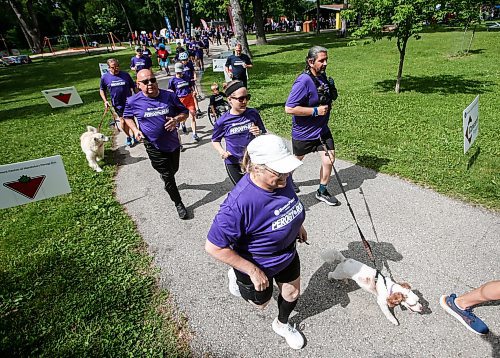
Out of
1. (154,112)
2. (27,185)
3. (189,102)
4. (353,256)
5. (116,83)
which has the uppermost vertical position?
(116,83)

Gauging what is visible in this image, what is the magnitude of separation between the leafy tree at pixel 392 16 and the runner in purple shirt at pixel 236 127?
734 cm

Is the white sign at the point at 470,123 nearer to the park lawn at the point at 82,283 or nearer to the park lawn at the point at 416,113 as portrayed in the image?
the park lawn at the point at 416,113

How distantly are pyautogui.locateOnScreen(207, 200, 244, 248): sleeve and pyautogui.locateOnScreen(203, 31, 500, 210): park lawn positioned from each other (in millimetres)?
4569

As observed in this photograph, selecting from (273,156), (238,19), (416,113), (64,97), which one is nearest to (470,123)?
(416,113)

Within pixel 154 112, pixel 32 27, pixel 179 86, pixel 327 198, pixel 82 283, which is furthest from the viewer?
pixel 32 27

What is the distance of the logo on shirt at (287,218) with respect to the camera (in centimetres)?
231

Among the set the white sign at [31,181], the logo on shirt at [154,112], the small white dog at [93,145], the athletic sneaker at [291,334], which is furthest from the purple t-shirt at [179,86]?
the athletic sneaker at [291,334]

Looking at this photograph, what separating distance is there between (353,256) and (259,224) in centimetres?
236

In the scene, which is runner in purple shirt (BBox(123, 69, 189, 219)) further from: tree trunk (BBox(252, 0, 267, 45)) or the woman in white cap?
tree trunk (BBox(252, 0, 267, 45))

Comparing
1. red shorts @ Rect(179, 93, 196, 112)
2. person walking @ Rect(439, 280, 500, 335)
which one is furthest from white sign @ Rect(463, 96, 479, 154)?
red shorts @ Rect(179, 93, 196, 112)

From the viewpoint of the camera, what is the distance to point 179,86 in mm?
8273

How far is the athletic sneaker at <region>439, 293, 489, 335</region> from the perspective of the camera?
9.65ft

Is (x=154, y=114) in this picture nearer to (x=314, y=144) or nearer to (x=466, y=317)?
(x=314, y=144)

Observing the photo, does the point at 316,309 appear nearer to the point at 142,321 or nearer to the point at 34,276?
the point at 142,321
